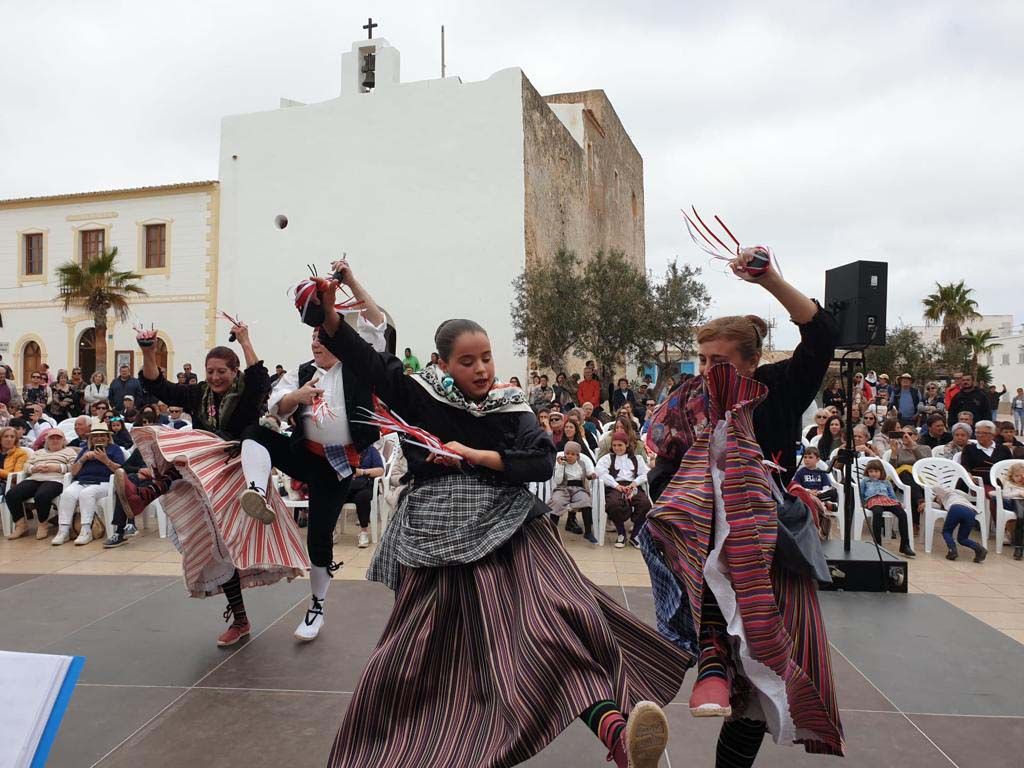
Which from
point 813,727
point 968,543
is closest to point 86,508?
point 813,727

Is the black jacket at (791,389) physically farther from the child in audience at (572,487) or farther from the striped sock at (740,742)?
the child in audience at (572,487)

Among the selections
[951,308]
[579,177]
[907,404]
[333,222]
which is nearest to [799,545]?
[907,404]

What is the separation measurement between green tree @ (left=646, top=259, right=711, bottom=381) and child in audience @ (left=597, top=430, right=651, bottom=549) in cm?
1030

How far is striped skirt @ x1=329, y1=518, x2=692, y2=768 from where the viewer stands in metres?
2.20

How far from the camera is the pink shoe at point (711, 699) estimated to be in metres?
1.99

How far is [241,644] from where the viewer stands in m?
4.09

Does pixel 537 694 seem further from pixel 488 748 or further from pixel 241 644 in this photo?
pixel 241 644

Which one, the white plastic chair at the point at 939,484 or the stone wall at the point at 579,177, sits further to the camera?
the stone wall at the point at 579,177

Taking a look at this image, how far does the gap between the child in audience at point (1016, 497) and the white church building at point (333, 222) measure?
13.0 m

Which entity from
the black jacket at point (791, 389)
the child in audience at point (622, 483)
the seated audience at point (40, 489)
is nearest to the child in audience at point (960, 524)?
the child in audience at point (622, 483)

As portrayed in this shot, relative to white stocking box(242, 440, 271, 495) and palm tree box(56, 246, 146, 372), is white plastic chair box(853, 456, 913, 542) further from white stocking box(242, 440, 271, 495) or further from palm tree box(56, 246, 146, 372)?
palm tree box(56, 246, 146, 372)

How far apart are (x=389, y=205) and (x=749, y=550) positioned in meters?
19.7

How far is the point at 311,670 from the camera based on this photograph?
372 centimetres

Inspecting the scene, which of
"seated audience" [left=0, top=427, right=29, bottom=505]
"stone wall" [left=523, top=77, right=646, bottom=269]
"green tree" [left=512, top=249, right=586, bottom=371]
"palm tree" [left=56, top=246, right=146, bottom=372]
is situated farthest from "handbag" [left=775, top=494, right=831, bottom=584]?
"palm tree" [left=56, top=246, right=146, bottom=372]
